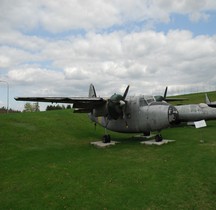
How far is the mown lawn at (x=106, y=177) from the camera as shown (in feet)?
27.5

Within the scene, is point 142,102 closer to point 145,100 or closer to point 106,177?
point 145,100

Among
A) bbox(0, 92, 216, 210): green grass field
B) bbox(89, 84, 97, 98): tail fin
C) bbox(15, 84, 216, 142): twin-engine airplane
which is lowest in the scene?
bbox(0, 92, 216, 210): green grass field

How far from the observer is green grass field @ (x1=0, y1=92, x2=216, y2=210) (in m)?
8.38

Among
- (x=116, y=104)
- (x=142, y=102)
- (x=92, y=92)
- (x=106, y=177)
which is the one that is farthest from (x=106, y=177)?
(x=92, y=92)

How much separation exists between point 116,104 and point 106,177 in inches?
362

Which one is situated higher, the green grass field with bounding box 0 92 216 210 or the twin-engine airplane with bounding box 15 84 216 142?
the twin-engine airplane with bounding box 15 84 216 142

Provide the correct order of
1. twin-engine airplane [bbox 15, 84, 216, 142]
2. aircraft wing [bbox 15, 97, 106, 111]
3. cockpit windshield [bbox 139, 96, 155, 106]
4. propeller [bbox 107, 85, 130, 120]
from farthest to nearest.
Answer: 1. cockpit windshield [bbox 139, 96, 155, 106]
2. propeller [bbox 107, 85, 130, 120]
3. aircraft wing [bbox 15, 97, 106, 111]
4. twin-engine airplane [bbox 15, 84, 216, 142]

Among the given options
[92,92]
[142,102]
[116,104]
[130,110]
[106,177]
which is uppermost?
[92,92]

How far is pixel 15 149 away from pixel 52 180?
7.72m

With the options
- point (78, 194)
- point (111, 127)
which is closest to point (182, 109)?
point (111, 127)

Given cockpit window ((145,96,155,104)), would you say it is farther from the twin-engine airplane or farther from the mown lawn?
the mown lawn

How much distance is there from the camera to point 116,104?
19.5m

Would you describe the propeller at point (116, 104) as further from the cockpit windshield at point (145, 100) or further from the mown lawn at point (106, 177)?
the mown lawn at point (106, 177)

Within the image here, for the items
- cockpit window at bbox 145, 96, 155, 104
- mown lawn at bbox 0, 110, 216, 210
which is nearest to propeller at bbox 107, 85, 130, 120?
cockpit window at bbox 145, 96, 155, 104
